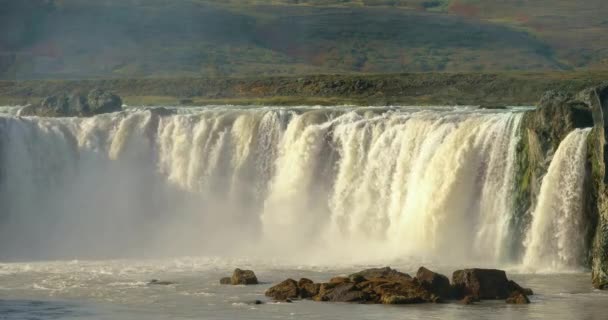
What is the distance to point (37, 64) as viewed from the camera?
129 metres

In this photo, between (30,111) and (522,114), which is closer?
(522,114)

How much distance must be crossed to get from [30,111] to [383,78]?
2601 cm

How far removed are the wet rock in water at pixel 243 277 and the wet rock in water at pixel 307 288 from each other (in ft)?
8.30

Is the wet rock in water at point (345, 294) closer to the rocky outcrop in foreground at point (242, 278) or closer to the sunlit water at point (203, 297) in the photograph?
the sunlit water at point (203, 297)

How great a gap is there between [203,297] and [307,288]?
2847 millimetres

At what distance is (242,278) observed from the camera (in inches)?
1876

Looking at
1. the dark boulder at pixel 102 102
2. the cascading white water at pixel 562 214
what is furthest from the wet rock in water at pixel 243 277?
the dark boulder at pixel 102 102

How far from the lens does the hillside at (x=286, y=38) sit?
13025 cm

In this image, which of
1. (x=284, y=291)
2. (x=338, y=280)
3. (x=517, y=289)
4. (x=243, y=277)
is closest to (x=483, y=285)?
(x=517, y=289)

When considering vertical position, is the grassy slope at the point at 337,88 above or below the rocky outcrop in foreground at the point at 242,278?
above

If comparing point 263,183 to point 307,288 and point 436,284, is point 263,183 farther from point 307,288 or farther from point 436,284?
point 436,284

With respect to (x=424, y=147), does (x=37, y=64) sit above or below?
above

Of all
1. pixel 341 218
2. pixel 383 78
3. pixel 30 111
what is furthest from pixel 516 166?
pixel 383 78

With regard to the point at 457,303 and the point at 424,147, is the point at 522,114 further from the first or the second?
the point at 457,303
